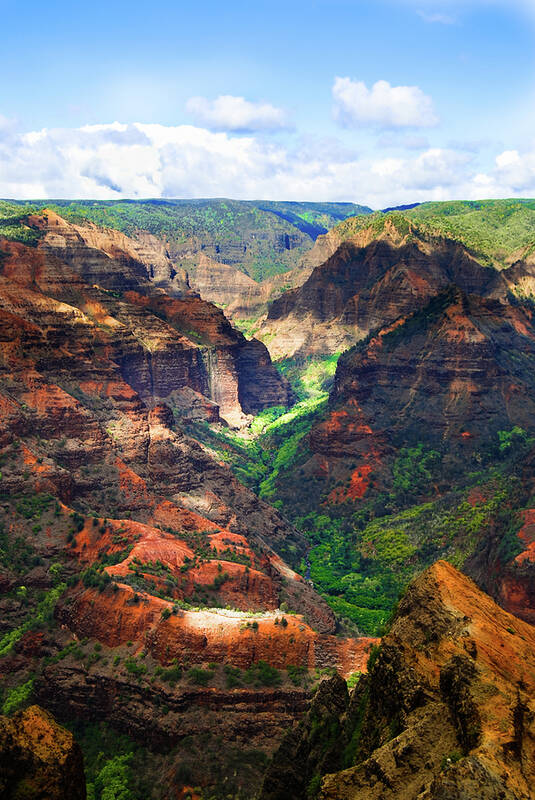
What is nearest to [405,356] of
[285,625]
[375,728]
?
[285,625]

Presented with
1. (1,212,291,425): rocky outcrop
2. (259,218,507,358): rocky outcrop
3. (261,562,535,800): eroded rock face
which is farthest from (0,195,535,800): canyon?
(259,218,507,358): rocky outcrop

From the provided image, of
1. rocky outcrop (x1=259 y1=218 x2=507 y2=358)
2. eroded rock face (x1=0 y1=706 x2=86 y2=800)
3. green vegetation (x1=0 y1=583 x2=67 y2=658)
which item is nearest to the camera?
eroded rock face (x1=0 y1=706 x2=86 y2=800)

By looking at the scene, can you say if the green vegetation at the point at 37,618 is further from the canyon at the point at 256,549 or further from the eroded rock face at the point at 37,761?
the eroded rock face at the point at 37,761

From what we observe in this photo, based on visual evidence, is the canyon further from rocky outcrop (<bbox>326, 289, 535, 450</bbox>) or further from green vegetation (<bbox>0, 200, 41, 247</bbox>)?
green vegetation (<bbox>0, 200, 41, 247</bbox>)

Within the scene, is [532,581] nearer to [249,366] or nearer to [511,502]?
[511,502]

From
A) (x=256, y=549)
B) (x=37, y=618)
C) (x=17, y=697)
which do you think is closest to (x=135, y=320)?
(x=256, y=549)
